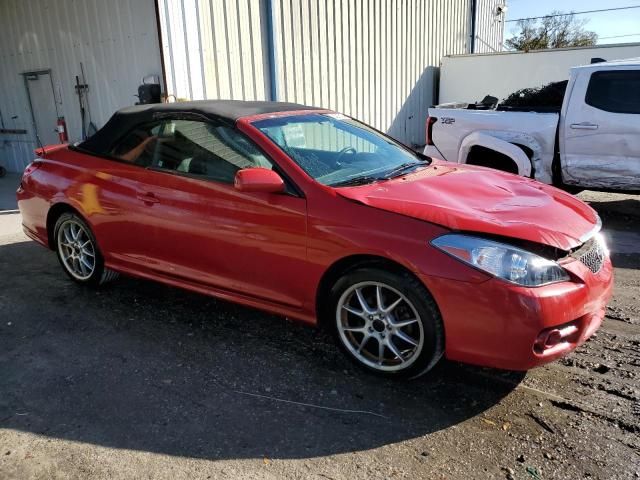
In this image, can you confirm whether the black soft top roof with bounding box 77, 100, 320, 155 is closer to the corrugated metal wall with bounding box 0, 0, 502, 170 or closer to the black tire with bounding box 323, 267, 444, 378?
the black tire with bounding box 323, 267, 444, 378

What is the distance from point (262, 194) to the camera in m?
3.34

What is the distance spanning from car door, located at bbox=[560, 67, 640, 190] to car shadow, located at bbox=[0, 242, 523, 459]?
418cm

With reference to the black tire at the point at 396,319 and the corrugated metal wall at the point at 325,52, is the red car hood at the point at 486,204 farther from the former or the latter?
the corrugated metal wall at the point at 325,52

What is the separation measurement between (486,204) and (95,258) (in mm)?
3201

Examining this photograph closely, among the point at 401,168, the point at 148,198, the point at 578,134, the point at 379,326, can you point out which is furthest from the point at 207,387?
the point at 578,134

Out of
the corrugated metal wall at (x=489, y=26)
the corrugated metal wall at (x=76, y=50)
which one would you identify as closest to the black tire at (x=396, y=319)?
the corrugated metal wall at (x=76, y=50)

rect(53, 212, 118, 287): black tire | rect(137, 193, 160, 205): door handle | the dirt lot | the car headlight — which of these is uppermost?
rect(137, 193, 160, 205): door handle

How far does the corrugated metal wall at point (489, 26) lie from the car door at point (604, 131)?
1210cm

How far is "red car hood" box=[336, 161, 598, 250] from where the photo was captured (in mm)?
2840

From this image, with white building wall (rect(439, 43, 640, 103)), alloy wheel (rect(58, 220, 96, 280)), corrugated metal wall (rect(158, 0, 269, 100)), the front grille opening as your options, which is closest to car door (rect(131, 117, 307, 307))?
alloy wheel (rect(58, 220, 96, 280))

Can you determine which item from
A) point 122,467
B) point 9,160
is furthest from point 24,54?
point 122,467

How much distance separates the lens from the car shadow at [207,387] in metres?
2.70

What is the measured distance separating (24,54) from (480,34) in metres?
14.1

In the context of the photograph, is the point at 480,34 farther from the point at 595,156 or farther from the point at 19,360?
the point at 19,360
